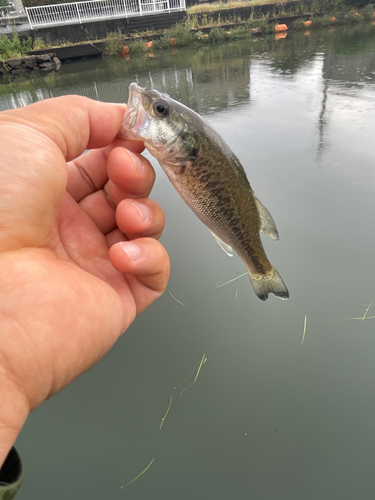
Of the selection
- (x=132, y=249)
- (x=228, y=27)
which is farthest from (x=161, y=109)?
(x=228, y=27)

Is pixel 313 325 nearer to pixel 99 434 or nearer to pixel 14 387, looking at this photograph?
pixel 99 434

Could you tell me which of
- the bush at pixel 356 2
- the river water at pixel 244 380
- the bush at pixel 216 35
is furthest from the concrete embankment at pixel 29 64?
the bush at pixel 356 2

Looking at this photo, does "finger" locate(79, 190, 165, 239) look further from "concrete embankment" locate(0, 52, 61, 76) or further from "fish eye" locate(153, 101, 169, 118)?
"concrete embankment" locate(0, 52, 61, 76)

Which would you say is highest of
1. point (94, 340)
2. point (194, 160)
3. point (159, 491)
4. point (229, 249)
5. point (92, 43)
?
point (92, 43)

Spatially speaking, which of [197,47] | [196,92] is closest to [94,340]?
[196,92]

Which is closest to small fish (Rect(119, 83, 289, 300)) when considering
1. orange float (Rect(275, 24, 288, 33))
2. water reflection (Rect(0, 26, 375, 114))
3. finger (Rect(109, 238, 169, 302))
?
finger (Rect(109, 238, 169, 302))
